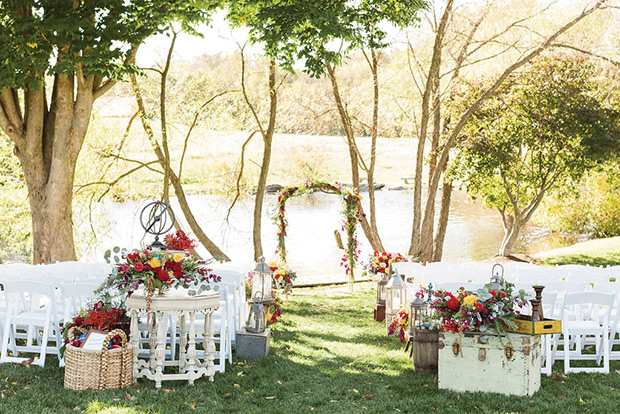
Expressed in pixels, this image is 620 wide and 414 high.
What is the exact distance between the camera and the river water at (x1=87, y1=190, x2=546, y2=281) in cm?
1880

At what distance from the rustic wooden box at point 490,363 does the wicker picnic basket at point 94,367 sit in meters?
3.00

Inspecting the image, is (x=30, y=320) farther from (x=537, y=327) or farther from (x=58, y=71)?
(x=537, y=327)

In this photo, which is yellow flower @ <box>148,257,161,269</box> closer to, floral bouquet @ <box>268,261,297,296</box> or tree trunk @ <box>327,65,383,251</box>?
floral bouquet @ <box>268,261,297,296</box>

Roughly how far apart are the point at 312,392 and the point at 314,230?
23869mm

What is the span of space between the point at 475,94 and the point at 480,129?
127cm

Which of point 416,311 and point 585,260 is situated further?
point 585,260

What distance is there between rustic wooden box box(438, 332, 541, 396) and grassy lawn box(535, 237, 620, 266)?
38.9 feet

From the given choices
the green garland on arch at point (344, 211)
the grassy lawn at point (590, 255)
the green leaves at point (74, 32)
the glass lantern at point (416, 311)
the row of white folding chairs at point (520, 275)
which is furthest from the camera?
the grassy lawn at point (590, 255)

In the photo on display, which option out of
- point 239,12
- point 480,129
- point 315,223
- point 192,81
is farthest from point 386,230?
→ point 239,12

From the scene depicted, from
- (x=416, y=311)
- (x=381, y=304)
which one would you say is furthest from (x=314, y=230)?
(x=416, y=311)

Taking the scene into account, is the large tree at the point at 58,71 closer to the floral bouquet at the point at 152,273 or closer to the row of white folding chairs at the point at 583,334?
the floral bouquet at the point at 152,273

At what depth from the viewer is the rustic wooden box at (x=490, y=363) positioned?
5719mm

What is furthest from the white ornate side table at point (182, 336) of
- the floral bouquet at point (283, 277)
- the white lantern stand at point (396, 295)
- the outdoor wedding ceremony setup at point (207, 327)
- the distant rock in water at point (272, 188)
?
the distant rock in water at point (272, 188)

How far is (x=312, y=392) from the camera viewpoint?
19.8ft
